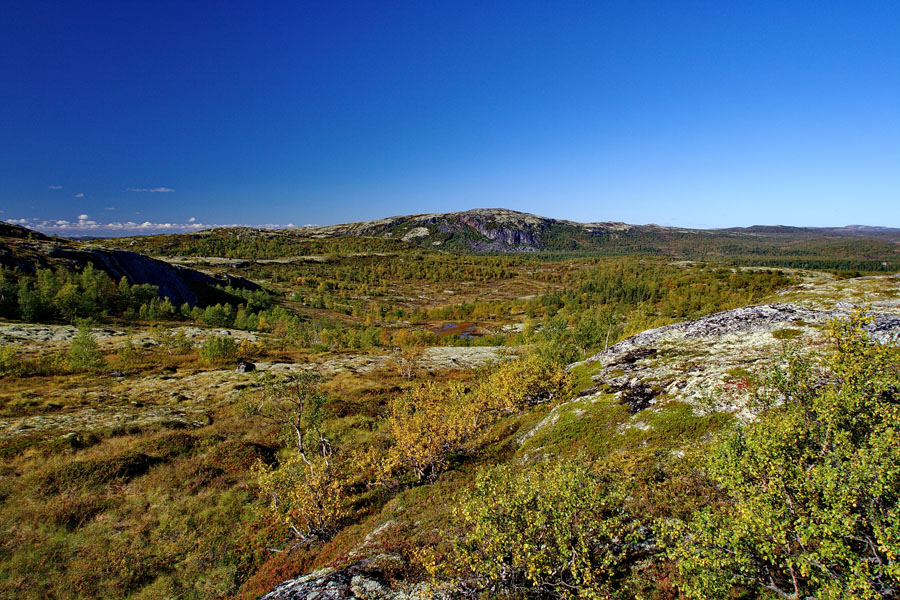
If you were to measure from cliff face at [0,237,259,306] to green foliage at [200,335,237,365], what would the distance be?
101 meters

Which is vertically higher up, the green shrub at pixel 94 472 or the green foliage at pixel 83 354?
the green foliage at pixel 83 354

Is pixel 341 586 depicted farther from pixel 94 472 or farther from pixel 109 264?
pixel 109 264

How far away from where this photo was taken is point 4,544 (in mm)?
21922

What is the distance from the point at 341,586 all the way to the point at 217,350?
7844 cm

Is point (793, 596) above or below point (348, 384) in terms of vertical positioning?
above

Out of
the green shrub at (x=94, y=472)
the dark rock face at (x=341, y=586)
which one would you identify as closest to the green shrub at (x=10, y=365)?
the green shrub at (x=94, y=472)

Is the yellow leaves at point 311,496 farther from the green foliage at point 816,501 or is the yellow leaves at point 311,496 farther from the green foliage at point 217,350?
the green foliage at point 217,350

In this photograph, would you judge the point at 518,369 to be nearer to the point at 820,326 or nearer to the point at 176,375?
the point at 820,326

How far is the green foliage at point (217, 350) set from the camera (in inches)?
2970

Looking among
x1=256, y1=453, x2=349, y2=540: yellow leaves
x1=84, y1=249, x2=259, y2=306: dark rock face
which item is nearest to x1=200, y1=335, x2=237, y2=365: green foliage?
x1=256, y1=453, x2=349, y2=540: yellow leaves

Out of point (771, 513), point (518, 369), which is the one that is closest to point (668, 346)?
point (518, 369)

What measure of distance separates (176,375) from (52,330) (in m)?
45.6

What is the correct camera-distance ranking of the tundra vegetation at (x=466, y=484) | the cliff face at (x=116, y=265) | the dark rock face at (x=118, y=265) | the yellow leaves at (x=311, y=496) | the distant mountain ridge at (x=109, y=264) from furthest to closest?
1. the distant mountain ridge at (x=109, y=264)
2. the dark rock face at (x=118, y=265)
3. the cliff face at (x=116, y=265)
4. the yellow leaves at (x=311, y=496)
5. the tundra vegetation at (x=466, y=484)

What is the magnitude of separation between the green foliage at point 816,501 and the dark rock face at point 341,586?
1165 centimetres
